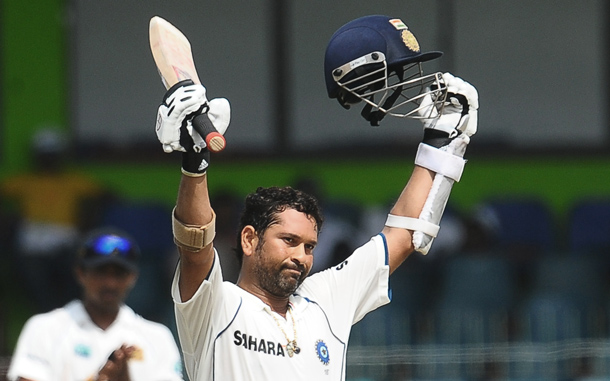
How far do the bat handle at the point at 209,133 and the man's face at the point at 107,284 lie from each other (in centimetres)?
225

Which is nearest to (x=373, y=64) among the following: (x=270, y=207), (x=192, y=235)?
(x=270, y=207)

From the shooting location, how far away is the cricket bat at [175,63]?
392 centimetres

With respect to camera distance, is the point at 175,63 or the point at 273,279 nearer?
the point at 175,63

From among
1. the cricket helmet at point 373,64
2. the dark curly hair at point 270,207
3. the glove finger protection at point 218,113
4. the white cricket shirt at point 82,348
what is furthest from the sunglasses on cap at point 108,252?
the glove finger protection at point 218,113

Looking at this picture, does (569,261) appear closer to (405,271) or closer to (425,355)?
(405,271)

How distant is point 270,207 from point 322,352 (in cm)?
53

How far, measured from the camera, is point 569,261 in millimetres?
9320

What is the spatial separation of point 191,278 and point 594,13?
6.90 metres


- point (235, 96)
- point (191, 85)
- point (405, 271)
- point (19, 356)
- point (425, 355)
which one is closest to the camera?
point (191, 85)

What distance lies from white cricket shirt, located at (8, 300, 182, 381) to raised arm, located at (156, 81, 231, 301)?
155 cm

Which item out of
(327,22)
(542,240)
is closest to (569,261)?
(542,240)

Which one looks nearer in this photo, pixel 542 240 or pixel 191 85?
pixel 191 85

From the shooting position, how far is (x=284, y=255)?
14.4 feet

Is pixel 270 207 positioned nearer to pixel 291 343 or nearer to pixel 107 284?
pixel 291 343
